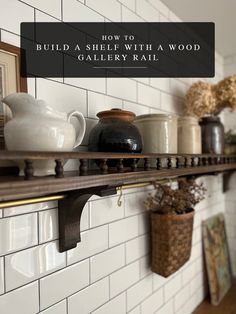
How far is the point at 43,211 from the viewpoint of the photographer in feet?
1.98

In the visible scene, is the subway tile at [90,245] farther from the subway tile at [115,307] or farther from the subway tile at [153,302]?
the subway tile at [153,302]

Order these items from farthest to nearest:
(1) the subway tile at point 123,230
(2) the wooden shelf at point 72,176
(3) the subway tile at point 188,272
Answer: (3) the subway tile at point 188,272 < (1) the subway tile at point 123,230 < (2) the wooden shelf at point 72,176

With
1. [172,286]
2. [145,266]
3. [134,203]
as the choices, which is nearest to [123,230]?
[134,203]

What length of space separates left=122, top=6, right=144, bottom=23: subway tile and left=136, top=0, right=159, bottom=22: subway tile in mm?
25

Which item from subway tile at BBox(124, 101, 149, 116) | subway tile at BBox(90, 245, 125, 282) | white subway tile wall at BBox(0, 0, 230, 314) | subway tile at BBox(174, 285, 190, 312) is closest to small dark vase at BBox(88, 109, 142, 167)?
white subway tile wall at BBox(0, 0, 230, 314)

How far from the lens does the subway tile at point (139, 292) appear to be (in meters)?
0.86

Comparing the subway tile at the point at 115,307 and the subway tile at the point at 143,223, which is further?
the subway tile at the point at 143,223

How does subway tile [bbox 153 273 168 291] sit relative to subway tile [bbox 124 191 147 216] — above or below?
below

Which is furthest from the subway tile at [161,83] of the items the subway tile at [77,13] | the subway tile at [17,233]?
the subway tile at [17,233]

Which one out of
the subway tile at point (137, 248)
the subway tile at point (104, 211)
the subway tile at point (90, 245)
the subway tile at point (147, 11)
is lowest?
the subway tile at point (137, 248)

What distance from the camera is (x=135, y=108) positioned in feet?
2.94

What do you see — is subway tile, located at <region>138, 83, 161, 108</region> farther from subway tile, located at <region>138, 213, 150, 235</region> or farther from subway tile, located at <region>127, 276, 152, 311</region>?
subway tile, located at <region>127, 276, 152, 311</region>

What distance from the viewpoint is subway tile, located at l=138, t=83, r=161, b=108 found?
36.2 inches

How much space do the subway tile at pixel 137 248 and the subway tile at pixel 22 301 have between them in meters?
0.35
